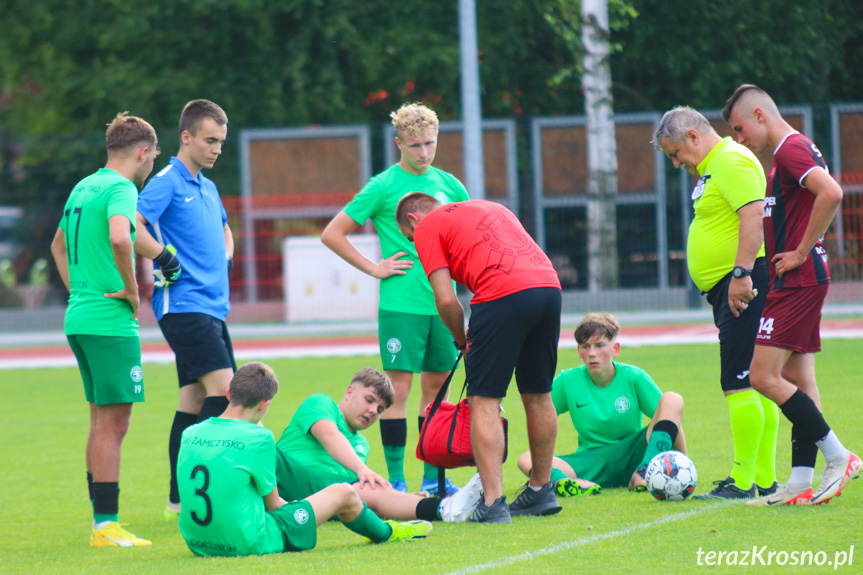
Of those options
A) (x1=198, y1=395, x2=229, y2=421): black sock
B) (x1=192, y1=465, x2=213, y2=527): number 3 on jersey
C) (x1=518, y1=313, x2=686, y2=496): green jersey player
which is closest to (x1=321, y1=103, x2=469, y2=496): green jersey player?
(x1=518, y1=313, x2=686, y2=496): green jersey player

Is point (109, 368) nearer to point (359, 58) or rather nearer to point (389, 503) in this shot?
point (389, 503)

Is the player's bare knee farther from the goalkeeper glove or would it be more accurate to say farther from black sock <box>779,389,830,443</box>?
the goalkeeper glove

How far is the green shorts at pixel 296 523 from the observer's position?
4793 mm

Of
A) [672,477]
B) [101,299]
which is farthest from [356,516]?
[101,299]

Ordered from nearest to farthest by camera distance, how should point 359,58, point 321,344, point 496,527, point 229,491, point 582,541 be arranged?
point 229,491
point 582,541
point 496,527
point 321,344
point 359,58

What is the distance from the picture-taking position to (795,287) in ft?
17.6

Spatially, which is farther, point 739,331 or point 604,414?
point 604,414

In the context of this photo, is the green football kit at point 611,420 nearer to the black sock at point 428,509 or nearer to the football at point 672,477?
the football at point 672,477

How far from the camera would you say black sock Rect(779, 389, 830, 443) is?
5.27 metres

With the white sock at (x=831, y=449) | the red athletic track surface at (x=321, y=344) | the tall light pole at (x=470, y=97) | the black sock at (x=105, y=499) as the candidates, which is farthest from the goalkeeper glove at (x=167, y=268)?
the tall light pole at (x=470, y=97)

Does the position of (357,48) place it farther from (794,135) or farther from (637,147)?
(794,135)

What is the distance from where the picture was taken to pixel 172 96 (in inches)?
984

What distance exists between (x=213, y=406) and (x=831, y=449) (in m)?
3.40

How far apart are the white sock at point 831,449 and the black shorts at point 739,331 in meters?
0.46
